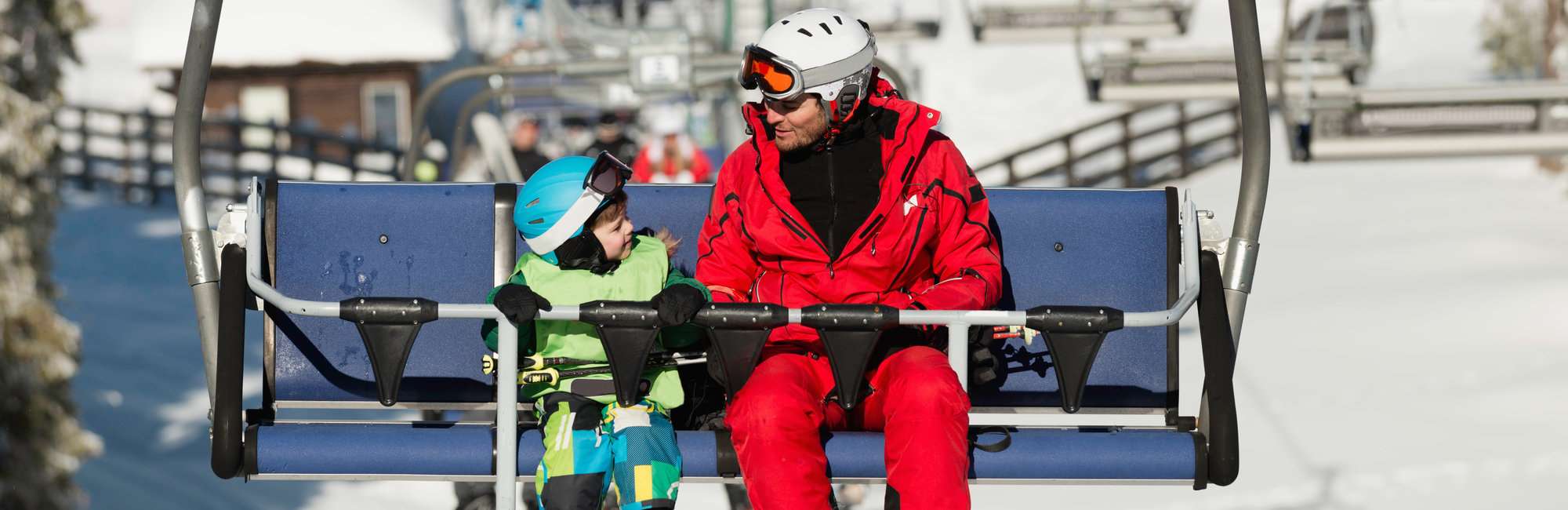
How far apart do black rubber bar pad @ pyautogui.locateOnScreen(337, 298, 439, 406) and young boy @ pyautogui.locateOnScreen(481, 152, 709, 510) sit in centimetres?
19

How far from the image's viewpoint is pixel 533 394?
4.11 metres

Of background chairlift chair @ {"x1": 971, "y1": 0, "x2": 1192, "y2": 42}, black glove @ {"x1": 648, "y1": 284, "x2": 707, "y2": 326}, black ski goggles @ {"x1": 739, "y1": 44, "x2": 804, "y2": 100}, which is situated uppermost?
background chairlift chair @ {"x1": 971, "y1": 0, "x2": 1192, "y2": 42}

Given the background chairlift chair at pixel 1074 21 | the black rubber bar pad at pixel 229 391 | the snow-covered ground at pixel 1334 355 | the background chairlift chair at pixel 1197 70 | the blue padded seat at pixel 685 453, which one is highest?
the background chairlift chair at pixel 1074 21

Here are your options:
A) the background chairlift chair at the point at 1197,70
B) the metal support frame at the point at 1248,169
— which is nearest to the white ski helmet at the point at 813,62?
the metal support frame at the point at 1248,169

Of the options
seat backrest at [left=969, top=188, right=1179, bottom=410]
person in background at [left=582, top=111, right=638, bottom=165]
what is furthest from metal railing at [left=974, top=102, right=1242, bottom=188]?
seat backrest at [left=969, top=188, right=1179, bottom=410]

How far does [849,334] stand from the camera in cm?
382

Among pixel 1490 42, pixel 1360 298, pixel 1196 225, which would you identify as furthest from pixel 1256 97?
pixel 1490 42

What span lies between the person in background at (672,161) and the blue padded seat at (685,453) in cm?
871

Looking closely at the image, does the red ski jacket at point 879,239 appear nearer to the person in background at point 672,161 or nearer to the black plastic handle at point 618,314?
the black plastic handle at point 618,314

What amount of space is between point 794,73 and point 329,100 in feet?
93.8

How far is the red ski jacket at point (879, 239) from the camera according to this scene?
4098 millimetres

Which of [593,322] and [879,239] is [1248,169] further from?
[593,322]

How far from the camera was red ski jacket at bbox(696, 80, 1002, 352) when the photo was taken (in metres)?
4.10

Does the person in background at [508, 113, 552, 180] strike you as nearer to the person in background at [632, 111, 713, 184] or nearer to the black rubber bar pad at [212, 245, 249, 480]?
the person in background at [632, 111, 713, 184]
